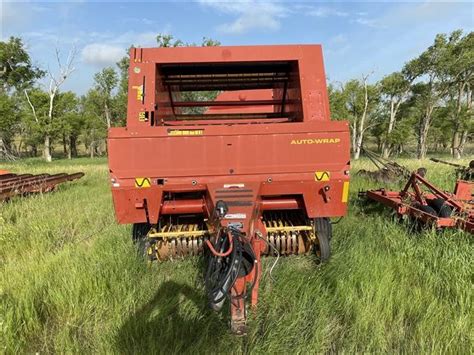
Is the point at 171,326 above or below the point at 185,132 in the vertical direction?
below

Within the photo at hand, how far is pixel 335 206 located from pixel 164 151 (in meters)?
1.84

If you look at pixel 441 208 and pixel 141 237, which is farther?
pixel 441 208

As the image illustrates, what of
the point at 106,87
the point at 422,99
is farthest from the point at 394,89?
the point at 106,87

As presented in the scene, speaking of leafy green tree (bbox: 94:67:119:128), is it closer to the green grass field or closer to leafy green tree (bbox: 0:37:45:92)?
leafy green tree (bbox: 0:37:45:92)

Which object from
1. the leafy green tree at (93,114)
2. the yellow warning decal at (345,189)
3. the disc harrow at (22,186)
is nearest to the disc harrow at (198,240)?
the yellow warning decal at (345,189)

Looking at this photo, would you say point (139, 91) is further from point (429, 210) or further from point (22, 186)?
point (22, 186)

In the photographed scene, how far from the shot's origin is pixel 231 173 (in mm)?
3596

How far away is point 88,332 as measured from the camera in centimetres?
274

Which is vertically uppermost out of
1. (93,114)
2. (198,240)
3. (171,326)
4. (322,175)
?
(93,114)

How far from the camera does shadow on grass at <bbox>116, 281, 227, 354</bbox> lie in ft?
8.26

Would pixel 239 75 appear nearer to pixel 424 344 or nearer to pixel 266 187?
pixel 266 187

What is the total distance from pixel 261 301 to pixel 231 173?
4.05 feet

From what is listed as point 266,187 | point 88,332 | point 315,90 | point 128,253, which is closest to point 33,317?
point 88,332

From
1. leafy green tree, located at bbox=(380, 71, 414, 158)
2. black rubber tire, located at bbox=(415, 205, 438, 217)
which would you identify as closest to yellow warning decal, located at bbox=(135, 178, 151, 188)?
black rubber tire, located at bbox=(415, 205, 438, 217)
